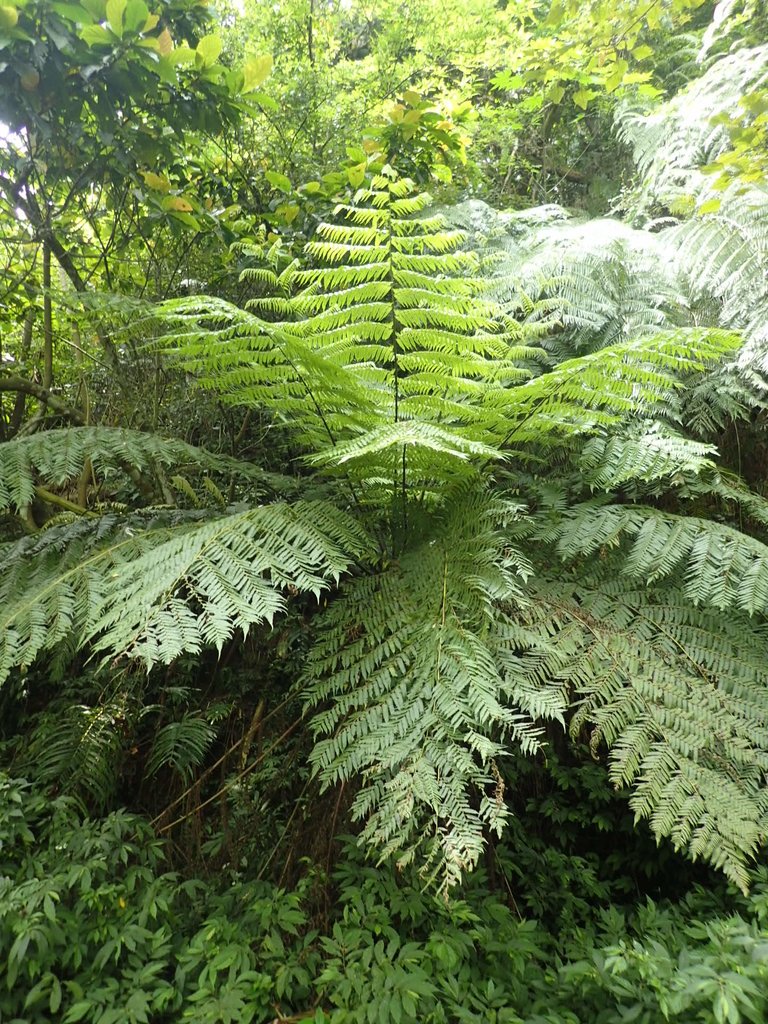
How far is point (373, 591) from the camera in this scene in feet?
4.24

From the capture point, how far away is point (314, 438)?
1.49 meters

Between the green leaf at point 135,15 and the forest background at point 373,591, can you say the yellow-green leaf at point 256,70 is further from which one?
the green leaf at point 135,15

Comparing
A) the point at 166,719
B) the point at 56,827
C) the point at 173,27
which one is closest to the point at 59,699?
the point at 166,719

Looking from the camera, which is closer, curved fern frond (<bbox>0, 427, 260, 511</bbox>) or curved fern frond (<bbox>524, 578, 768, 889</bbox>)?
curved fern frond (<bbox>524, 578, 768, 889</bbox>)

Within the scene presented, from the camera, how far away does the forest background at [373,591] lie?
3.32 feet

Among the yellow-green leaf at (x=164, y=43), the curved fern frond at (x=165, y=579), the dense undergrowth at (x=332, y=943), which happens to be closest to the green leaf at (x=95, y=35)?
the yellow-green leaf at (x=164, y=43)

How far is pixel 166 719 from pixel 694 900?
1460mm

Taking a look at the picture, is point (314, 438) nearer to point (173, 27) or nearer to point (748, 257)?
point (173, 27)

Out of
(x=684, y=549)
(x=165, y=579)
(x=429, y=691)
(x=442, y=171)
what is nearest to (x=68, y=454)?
(x=165, y=579)

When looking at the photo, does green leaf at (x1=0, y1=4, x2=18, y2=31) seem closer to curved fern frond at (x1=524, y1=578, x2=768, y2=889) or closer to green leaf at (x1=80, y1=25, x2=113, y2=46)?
green leaf at (x1=80, y1=25, x2=113, y2=46)

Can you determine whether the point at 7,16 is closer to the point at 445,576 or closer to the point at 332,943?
the point at 445,576

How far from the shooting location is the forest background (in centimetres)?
101

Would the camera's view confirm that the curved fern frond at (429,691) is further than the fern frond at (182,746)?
No

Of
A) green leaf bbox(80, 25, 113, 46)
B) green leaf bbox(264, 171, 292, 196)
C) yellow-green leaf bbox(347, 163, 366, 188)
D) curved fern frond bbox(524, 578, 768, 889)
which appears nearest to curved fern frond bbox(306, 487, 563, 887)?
curved fern frond bbox(524, 578, 768, 889)
